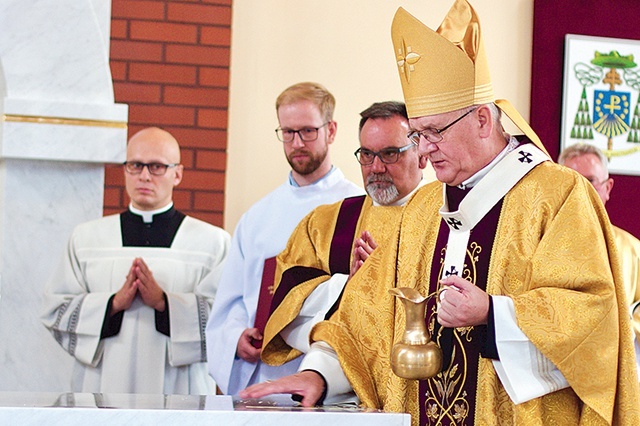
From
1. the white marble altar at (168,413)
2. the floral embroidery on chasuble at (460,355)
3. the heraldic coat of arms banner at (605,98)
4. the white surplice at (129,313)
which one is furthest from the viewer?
the heraldic coat of arms banner at (605,98)

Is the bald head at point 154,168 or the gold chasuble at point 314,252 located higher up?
the bald head at point 154,168

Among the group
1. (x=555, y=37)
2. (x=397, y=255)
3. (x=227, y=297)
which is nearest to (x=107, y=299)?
(x=227, y=297)

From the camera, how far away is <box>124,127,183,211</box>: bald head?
16.6ft

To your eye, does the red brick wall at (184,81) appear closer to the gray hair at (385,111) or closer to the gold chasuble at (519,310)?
the gray hair at (385,111)

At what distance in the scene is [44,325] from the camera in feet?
16.0

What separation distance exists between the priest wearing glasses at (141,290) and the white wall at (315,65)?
1.00 m

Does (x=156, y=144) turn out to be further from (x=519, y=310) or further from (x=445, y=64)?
(x=519, y=310)

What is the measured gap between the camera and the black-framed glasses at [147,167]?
5043mm

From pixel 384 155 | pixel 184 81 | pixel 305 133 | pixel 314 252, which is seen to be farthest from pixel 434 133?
pixel 184 81

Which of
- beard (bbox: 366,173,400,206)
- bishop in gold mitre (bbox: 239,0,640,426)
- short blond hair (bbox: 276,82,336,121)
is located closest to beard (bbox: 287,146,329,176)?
short blond hair (bbox: 276,82,336,121)

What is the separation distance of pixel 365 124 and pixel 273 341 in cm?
84

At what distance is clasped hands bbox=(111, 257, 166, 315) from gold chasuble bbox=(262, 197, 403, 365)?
2.59ft

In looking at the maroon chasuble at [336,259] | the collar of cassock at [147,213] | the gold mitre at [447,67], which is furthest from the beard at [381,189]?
the collar of cassock at [147,213]

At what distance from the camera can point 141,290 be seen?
4.80 meters
